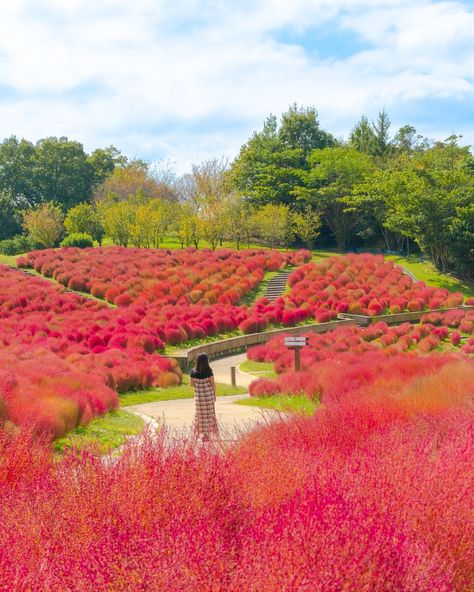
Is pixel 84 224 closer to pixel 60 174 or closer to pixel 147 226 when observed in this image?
pixel 147 226

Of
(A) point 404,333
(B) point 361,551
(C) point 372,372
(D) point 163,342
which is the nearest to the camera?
(B) point 361,551

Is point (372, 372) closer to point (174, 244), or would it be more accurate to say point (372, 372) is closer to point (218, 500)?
point (218, 500)

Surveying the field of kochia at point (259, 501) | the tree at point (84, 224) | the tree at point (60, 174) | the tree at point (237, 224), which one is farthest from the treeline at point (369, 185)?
the field of kochia at point (259, 501)

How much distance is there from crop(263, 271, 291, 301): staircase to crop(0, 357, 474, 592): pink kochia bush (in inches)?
1242

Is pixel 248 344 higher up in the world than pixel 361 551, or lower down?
lower down

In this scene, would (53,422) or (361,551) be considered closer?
(361,551)

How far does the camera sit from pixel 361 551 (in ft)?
12.8

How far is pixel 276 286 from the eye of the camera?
131ft

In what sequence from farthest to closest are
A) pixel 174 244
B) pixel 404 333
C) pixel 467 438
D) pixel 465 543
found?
pixel 174 244 < pixel 404 333 < pixel 467 438 < pixel 465 543

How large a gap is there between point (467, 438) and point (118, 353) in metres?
17.0

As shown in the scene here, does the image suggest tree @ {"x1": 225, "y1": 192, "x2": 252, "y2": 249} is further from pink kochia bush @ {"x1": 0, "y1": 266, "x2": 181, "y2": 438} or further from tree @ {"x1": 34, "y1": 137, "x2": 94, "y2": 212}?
tree @ {"x1": 34, "y1": 137, "x2": 94, "y2": 212}

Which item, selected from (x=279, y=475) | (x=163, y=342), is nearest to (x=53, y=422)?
(x=279, y=475)

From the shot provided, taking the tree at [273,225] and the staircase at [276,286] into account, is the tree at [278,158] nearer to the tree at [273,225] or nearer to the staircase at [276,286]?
the tree at [273,225]

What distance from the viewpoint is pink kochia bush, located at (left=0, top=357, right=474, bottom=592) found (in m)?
3.69
